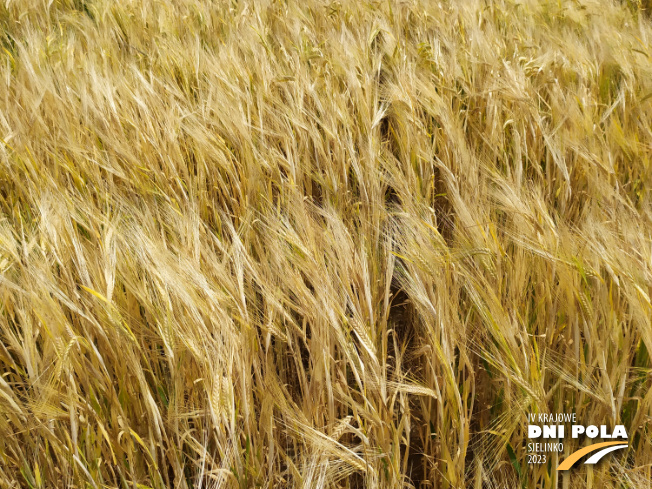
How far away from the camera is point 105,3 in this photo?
2.28m

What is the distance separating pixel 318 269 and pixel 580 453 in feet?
1.40

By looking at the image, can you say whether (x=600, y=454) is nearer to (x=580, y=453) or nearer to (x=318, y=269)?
(x=580, y=453)

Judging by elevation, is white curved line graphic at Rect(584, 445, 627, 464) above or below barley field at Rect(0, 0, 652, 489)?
below

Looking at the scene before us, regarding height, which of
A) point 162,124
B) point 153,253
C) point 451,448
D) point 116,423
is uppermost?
point 162,124

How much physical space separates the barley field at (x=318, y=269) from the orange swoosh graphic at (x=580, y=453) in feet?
0.04

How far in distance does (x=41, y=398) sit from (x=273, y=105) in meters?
1.02

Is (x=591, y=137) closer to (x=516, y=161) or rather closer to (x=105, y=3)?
(x=516, y=161)

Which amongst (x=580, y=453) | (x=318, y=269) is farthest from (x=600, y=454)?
(x=318, y=269)

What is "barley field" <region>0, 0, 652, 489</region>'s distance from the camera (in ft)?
2.12

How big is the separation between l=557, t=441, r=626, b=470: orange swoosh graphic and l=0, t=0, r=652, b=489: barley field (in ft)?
0.04

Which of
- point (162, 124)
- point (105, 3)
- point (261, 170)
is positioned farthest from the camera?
point (105, 3)

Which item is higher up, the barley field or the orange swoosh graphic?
the barley field

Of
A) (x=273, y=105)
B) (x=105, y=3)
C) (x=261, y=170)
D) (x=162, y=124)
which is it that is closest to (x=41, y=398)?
(x=261, y=170)

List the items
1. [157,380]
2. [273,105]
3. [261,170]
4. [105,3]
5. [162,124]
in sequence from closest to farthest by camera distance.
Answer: [157,380], [261,170], [162,124], [273,105], [105,3]
